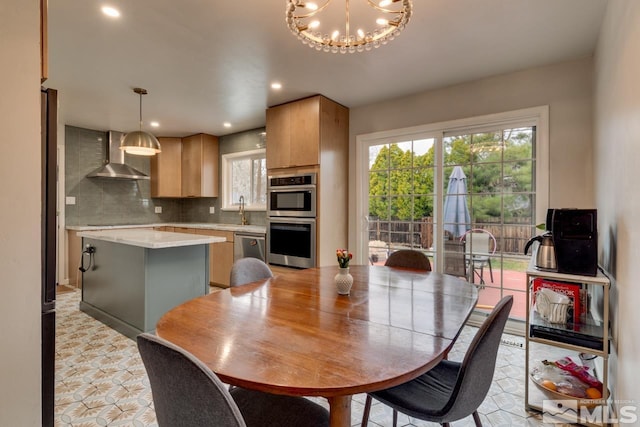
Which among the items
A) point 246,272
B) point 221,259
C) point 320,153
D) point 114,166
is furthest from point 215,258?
point 246,272

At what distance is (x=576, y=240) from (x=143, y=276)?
313 cm

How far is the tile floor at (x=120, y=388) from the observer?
1731mm

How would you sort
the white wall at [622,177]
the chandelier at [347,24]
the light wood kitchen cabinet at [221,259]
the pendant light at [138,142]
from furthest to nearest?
the light wood kitchen cabinet at [221,259] → the pendant light at [138,142] → the chandelier at [347,24] → the white wall at [622,177]

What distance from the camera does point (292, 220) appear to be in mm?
3703

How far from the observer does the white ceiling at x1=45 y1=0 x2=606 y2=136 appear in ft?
6.49

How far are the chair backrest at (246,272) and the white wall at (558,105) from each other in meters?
2.45

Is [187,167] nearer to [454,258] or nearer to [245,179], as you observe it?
[245,179]

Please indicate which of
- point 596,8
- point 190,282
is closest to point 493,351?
point 596,8

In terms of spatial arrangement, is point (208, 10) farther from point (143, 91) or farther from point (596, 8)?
point (596, 8)

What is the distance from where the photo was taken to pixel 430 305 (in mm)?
1438

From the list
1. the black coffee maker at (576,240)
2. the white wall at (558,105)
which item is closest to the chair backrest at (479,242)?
the white wall at (558,105)

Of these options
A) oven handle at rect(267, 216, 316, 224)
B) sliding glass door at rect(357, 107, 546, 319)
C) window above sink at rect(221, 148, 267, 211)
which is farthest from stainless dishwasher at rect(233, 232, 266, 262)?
sliding glass door at rect(357, 107, 546, 319)

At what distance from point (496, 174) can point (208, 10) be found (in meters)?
2.76

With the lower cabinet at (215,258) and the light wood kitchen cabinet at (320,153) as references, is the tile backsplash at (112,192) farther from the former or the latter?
the light wood kitchen cabinet at (320,153)
